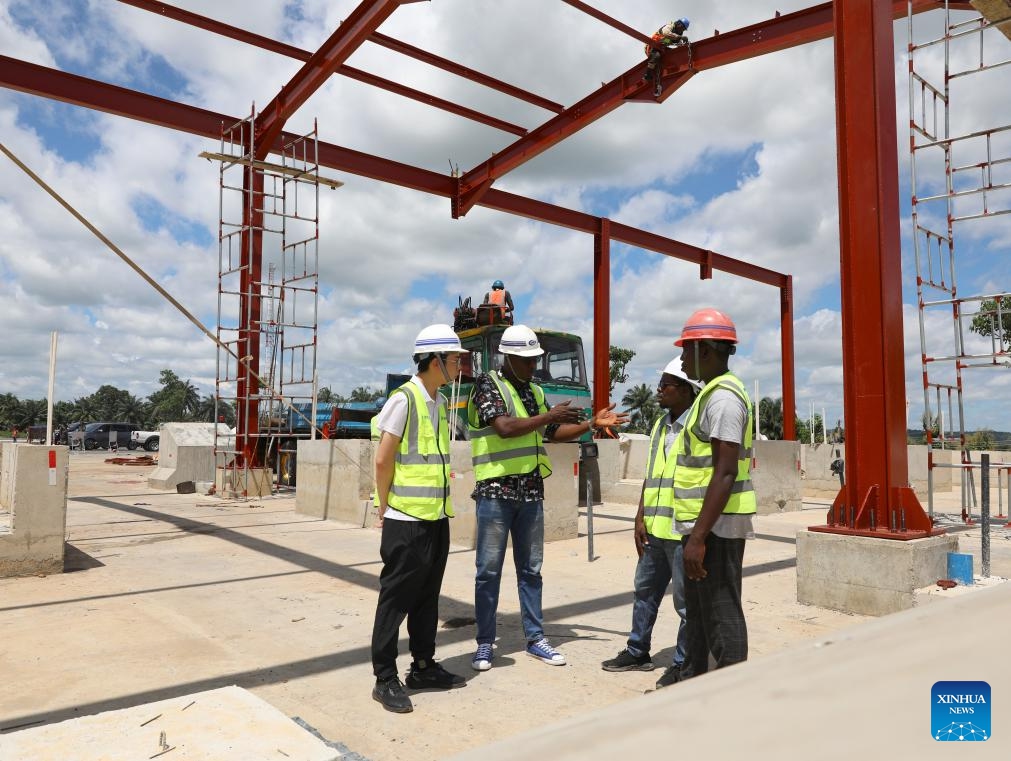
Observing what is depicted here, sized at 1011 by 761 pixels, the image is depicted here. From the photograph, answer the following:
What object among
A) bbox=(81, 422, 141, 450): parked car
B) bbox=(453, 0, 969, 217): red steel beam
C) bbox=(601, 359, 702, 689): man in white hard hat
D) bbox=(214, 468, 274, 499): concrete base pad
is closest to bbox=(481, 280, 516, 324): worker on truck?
bbox=(453, 0, 969, 217): red steel beam

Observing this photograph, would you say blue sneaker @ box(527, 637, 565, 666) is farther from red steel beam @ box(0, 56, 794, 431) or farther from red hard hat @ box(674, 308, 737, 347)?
red steel beam @ box(0, 56, 794, 431)

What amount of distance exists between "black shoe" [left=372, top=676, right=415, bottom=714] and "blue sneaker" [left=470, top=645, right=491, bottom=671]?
0.65 meters

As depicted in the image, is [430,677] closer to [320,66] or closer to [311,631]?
[311,631]

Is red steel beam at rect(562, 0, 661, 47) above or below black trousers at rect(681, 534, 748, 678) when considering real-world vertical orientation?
above

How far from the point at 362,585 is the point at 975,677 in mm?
5989

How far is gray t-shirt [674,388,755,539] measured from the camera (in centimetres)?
312

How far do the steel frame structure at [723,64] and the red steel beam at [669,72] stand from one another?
2 cm

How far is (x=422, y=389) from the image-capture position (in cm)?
389

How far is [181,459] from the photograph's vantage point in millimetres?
16359

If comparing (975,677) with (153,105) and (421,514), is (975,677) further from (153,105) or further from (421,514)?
(153,105)

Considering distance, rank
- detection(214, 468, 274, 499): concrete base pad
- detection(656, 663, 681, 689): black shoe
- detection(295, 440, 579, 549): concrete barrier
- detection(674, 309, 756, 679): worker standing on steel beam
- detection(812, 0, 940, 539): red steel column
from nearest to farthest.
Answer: detection(674, 309, 756, 679): worker standing on steel beam, detection(656, 663, 681, 689): black shoe, detection(812, 0, 940, 539): red steel column, detection(295, 440, 579, 549): concrete barrier, detection(214, 468, 274, 499): concrete base pad

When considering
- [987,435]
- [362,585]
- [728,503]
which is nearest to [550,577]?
[362,585]

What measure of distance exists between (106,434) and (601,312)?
38.5 metres

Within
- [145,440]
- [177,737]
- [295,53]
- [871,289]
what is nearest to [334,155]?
[295,53]
